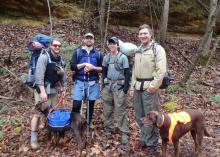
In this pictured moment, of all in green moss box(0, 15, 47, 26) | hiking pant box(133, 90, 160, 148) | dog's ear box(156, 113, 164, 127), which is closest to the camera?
dog's ear box(156, 113, 164, 127)

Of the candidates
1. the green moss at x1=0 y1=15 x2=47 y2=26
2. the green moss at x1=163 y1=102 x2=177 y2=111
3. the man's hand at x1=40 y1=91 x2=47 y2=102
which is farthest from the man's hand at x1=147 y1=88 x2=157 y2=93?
the green moss at x1=0 y1=15 x2=47 y2=26

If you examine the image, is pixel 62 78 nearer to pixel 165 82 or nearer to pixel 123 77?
pixel 123 77

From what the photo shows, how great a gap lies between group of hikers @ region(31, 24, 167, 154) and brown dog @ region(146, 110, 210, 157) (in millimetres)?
206

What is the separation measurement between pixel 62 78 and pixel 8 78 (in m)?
4.79

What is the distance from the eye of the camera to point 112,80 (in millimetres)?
6746

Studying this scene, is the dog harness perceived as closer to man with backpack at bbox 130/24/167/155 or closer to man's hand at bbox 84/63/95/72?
man with backpack at bbox 130/24/167/155

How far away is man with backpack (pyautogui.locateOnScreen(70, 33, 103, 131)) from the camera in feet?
21.9

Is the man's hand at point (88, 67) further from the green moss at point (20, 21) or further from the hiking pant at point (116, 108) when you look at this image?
the green moss at point (20, 21)

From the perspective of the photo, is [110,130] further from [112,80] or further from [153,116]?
[153,116]

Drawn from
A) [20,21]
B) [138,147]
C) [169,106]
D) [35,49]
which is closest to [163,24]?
[20,21]

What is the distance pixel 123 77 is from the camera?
6695mm

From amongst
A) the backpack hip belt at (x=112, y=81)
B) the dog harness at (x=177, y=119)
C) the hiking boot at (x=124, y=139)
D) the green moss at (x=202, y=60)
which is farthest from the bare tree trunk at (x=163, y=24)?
the dog harness at (x=177, y=119)

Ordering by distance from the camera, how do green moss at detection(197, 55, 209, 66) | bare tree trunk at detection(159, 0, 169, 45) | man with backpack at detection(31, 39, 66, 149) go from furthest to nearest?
bare tree trunk at detection(159, 0, 169, 45), green moss at detection(197, 55, 209, 66), man with backpack at detection(31, 39, 66, 149)

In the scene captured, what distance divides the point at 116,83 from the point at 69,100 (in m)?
3.16
